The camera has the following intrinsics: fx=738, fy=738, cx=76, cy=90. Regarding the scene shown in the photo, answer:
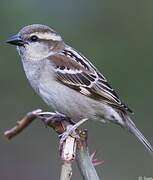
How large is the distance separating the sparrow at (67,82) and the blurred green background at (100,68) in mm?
3445

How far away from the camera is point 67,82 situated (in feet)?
19.5

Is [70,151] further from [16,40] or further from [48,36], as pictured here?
[48,36]

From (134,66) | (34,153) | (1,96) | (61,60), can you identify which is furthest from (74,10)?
(61,60)

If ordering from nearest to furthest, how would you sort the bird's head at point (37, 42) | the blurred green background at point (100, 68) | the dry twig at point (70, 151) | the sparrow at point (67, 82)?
1. the dry twig at point (70, 151)
2. the sparrow at point (67, 82)
3. the bird's head at point (37, 42)
4. the blurred green background at point (100, 68)

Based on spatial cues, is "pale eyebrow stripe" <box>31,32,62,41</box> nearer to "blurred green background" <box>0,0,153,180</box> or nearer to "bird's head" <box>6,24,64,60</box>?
"bird's head" <box>6,24,64,60</box>

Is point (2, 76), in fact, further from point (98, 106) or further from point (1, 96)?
point (98, 106)

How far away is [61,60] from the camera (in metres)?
6.08

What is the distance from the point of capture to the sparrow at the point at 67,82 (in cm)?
577

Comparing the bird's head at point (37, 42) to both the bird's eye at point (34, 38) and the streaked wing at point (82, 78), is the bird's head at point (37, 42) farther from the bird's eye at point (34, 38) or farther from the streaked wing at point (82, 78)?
the streaked wing at point (82, 78)

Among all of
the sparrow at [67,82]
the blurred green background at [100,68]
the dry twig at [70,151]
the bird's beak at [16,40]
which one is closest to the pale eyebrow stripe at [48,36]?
the sparrow at [67,82]

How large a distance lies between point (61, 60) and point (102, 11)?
6749 millimetres

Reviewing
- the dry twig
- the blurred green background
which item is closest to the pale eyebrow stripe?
the dry twig

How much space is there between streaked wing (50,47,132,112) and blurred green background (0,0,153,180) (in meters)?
3.44

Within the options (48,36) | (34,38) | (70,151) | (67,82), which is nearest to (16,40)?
(34,38)
